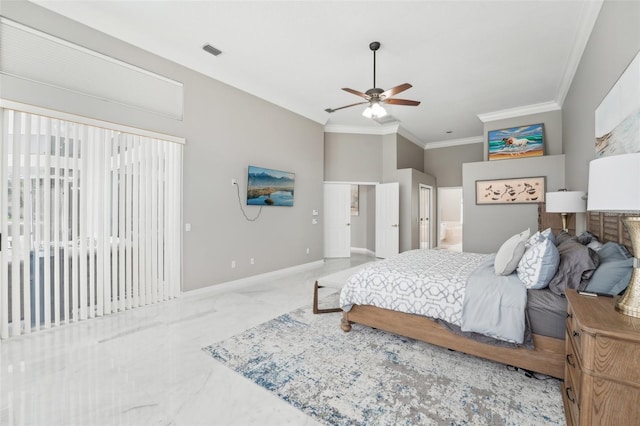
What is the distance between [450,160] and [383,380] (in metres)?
7.88

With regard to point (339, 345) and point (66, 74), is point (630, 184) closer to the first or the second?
point (339, 345)

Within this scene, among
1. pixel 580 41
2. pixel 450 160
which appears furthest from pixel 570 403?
pixel 450 160

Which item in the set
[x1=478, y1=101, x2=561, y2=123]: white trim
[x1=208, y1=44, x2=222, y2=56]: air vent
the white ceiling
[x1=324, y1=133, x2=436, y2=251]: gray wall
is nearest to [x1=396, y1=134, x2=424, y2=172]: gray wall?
[x1=324, y1=133, x2=436, y2=251]: gray wall

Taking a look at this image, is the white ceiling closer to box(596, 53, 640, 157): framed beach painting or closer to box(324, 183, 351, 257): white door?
box(596, 53, 640, 157): framed beach painting

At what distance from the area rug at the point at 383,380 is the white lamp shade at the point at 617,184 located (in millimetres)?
1344

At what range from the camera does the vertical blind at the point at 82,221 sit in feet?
8.77

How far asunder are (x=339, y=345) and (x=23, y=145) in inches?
142

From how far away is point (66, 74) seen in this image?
2959mm

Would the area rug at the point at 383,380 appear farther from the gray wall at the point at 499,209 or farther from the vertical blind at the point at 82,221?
the gray wall at the point at 499,209

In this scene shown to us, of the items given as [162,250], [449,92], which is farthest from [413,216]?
[162,250]

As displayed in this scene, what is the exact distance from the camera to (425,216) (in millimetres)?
→ 8188

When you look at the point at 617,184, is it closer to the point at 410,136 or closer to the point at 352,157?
the point at 352,157

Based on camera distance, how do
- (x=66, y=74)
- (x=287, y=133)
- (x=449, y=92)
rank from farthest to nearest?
1. (x=287, y=133)
2. (x=449, y=92)
3. (x=66, y=74)

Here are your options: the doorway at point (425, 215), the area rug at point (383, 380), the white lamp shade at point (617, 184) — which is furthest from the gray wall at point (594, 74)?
the doorway at point (425, 215)
